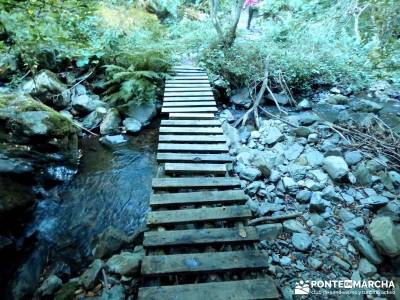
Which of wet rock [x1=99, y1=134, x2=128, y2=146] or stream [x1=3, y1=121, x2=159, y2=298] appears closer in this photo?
stream [x1=3, y1=121, x2=159, y2=298]

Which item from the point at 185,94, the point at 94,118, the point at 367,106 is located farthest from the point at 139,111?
the point at 367,106

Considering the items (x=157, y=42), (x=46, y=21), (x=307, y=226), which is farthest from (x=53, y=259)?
(x=157, y=42)

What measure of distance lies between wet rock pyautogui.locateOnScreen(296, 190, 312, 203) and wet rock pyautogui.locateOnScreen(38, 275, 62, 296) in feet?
10.2

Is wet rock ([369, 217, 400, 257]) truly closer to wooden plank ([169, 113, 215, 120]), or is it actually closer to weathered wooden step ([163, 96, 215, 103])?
wooden plank ([169, 113, 215, 120])

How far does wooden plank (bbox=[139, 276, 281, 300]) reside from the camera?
2.25 meters

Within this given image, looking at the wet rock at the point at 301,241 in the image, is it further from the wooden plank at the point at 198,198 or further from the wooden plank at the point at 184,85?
the wooden plank at the point at 184,85

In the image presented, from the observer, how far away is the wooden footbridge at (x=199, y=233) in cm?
234

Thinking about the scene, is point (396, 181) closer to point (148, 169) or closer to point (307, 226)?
point (307, 226)

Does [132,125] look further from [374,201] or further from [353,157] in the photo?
[374,201]

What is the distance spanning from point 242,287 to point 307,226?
151 cm

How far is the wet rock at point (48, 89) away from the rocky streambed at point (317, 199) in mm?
3749

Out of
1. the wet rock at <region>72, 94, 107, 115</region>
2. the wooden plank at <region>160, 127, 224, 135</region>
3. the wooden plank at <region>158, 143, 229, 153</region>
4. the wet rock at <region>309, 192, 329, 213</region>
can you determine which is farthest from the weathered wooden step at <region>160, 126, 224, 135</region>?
the wet rock at <region>72, 94, 107, 115</region>

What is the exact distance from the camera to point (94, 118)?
6188 millimetres

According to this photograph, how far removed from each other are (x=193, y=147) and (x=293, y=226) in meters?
1.83
